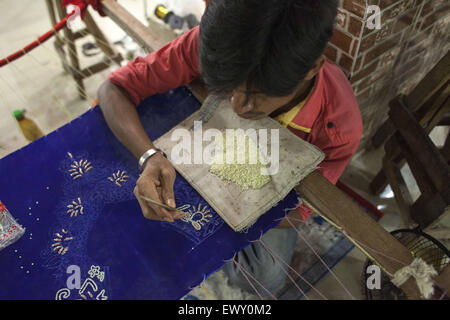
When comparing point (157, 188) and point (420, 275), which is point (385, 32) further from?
point (157, 188)

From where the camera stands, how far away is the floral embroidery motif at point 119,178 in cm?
121

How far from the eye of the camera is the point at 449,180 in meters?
1.32

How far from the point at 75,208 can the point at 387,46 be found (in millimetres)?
1445

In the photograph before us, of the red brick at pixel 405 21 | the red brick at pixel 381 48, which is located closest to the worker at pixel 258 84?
the red brick at pixel 381 48

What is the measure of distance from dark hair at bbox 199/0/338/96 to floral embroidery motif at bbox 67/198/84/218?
0.68m

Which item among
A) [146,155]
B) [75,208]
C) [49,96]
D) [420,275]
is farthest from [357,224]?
[49,96]

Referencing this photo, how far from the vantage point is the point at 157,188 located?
3.61 ft

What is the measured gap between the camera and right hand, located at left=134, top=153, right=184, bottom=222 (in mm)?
1042

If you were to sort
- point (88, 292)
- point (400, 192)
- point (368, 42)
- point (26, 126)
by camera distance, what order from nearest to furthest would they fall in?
1. point (88, 292)
2. point (368, 42)
3. point (400, 192)
4. point (26, 126)

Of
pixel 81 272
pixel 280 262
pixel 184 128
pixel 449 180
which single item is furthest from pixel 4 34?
pixel 449 180

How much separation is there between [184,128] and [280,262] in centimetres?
82

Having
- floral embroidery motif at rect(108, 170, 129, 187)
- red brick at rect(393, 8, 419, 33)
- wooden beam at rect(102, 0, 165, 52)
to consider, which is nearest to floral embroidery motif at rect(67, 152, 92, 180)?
floral embroidery motif at rect(108, 170, 129, 187)

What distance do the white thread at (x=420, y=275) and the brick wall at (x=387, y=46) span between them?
0.84 m
